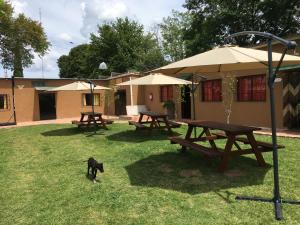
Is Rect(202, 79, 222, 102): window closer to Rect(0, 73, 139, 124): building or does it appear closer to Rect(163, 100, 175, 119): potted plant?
Rect(163, 100, 175, 119): potted plant

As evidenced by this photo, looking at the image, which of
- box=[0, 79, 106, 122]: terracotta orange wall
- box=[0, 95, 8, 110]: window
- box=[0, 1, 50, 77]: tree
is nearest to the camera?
box=[0, 95, 8, 110]: window

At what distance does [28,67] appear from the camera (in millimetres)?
31234

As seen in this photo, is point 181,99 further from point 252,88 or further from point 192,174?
point 192,174

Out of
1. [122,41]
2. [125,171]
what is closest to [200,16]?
[122,41]

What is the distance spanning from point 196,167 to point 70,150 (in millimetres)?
4071

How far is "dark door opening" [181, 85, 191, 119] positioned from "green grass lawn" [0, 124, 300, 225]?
31.2 ft

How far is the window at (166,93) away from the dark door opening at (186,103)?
1248mm

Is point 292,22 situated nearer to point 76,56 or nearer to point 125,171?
point 125,171

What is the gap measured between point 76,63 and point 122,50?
11.6m

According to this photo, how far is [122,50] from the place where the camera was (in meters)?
39.2

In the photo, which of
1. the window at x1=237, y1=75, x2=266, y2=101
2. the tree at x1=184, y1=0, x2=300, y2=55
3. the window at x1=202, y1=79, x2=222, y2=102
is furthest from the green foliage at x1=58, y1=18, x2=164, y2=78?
the window at x1=237, y1=75, x2=266, y2=101

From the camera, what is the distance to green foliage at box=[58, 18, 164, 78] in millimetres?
38438

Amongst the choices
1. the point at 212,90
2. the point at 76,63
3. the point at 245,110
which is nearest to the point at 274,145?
the point at 245,110

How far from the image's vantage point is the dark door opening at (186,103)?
1738cm
